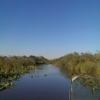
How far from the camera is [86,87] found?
41.1 ft

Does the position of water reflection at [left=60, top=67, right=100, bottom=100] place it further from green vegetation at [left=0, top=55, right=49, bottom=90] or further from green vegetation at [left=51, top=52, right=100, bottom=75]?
green vegetation at [left=51, top=52, right=100, bottom=75]

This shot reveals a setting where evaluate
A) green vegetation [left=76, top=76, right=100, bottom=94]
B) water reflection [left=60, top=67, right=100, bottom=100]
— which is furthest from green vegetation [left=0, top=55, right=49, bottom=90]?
green vegetation [left=76, top=76, right=100, bottom=94]

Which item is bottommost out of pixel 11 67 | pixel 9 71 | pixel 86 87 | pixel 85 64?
pixel 86 87

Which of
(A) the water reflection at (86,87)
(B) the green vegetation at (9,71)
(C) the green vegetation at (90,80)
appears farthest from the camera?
(B) the green vegetation at (9,71)

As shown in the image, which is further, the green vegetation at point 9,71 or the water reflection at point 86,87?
the green vegetation at point 9,71

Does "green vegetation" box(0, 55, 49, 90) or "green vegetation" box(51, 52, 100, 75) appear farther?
"green vegetation" box(51, 52, 100, 75)

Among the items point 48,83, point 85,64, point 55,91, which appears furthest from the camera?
point 85,64

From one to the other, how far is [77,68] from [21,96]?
20.0m

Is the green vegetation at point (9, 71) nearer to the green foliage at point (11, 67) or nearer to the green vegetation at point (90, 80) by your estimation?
the green foliage at point (11, 67)

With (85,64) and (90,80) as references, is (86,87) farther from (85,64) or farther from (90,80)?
(85,64)

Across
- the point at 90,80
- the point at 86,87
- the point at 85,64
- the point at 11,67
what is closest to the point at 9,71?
the point at 11,67

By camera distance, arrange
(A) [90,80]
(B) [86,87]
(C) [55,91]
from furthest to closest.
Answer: (C) [55,91] < (B) [86,87] < (A) [90,80]

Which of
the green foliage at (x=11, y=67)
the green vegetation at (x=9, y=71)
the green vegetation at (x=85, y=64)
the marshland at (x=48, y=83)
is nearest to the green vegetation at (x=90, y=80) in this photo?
the marshland at (x=48, y=83)

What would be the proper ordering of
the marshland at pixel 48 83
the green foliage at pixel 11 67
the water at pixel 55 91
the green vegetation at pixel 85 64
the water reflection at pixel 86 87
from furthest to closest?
the green foliage at pixel 11 67 → the green vegetation at pixel 85 64 → the marshland at pixel 48 83 → the water at pixel 55 91 → the water reflection at pixel 86 87
